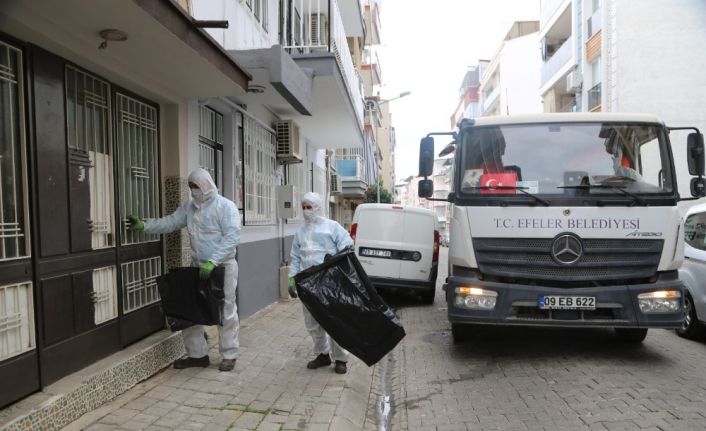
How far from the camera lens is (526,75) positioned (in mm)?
41906

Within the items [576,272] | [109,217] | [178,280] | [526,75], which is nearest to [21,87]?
[109,217]

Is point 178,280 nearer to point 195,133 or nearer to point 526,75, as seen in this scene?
point 195,133

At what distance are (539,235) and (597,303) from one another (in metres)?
0.84

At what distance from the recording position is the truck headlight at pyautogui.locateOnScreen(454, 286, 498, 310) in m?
5.20

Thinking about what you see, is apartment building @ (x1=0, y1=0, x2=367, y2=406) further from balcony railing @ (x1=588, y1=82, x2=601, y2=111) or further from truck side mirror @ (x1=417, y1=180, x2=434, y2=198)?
balcony railing @ (x1=588, y1=82, x2=601, y2=111)

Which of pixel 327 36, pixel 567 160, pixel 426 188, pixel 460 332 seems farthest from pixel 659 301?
pixel 327 36

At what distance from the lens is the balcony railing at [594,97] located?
21938mm

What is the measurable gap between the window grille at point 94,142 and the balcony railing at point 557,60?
2457cm

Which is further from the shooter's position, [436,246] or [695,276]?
[436,246]

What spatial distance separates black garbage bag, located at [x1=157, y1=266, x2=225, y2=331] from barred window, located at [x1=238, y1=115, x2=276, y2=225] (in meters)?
3.00

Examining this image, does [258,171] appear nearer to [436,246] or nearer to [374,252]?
[374,252]

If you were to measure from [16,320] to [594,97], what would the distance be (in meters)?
23.5

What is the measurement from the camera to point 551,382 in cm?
479

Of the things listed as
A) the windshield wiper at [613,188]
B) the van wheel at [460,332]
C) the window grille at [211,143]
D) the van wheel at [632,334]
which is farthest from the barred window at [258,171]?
the van wheel at [632,334]
